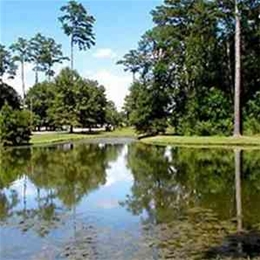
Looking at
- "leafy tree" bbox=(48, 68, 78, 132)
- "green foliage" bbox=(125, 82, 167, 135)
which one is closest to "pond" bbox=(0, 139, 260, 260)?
"green foliage" bbox=(125, 82, 167, 135)

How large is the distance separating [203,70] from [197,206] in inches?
1220

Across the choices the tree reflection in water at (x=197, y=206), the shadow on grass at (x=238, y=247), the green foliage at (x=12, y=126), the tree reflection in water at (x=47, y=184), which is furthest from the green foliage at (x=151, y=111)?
Result: the shadow on grass at (x=238, y=247)

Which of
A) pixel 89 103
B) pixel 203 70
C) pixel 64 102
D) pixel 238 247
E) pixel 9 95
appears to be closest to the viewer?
pixel 238 247

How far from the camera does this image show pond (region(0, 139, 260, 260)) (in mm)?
7965

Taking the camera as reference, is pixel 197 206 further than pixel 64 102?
No

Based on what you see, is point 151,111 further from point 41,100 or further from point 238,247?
point 238,247

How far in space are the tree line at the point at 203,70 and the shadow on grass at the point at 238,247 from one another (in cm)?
2538

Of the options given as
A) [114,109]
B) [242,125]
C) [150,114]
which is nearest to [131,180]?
[242,125]

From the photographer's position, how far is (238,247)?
781 cm

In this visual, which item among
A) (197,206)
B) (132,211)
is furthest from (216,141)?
(132,211)

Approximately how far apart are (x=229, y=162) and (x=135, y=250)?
1375 cm

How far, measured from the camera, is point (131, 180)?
1717 centimetres

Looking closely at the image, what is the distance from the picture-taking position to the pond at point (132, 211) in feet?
26.1

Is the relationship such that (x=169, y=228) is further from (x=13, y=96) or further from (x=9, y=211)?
(x=13, y=96)
